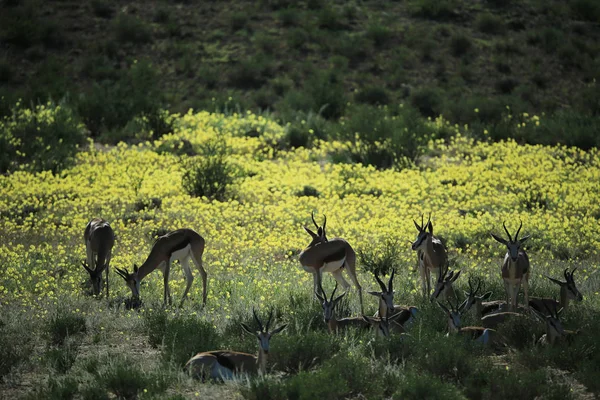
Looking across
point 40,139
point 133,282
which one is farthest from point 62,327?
point 40,139

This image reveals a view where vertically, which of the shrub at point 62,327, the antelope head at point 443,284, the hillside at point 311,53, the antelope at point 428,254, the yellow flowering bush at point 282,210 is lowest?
the yellow flowering bush at point 282,210

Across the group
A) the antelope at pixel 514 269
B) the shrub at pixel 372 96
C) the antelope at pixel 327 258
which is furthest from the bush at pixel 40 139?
the antelope at pixel 514 269

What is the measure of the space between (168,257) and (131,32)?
96.3 feet

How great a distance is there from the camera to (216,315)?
12109mm

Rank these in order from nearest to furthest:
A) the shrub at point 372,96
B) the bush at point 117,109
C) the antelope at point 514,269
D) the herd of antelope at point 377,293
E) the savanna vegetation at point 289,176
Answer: the herd of antelope at point 377,293 → the savanna vegetation at point 289,176 → the antelope at point 514,269 → the bush at point 117,109 → the shrub at point 372,96

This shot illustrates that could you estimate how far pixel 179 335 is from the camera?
10.6 metres

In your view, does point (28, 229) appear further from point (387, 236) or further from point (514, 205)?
point (514, 205)

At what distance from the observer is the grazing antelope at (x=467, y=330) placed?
1070cm

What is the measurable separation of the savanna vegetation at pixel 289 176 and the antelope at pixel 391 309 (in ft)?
1.05

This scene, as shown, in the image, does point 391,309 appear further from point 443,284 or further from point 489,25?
point 489,25

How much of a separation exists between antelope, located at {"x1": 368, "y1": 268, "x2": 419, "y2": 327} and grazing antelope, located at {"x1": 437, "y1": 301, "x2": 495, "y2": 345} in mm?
632

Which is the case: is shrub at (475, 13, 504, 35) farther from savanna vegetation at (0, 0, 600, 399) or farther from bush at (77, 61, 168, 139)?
bush at (77, 61, 168, 139)

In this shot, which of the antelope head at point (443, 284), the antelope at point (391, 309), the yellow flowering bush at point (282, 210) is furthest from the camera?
the yellow flowering bush at point (282, 210)

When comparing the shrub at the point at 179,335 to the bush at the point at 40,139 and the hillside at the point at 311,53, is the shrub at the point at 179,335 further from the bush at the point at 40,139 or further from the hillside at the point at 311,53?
the hillside at the point at 311,53
